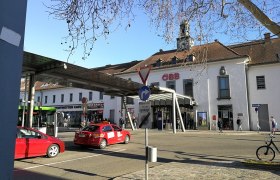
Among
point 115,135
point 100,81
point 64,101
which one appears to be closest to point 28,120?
point 115,135

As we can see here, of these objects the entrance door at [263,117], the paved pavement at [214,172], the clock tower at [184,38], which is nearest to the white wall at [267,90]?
the entrance door at [263,117]

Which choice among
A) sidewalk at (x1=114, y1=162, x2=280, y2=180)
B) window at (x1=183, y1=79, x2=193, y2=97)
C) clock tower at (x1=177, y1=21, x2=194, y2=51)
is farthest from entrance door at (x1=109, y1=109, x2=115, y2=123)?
clock tower at (x1=177, y1=21, x2=194, y2=51)

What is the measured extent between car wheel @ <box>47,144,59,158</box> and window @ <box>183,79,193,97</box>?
32.3 metres

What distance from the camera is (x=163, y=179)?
28.8 ft

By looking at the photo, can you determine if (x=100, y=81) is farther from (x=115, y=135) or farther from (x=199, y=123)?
(x=199, y=123)

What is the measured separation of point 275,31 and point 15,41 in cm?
773

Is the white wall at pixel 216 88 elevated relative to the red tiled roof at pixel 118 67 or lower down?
lower down

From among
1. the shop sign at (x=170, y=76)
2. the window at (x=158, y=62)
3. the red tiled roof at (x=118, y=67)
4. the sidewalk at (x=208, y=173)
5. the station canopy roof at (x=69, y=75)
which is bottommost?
the sidewalk at (x=208, y=173)

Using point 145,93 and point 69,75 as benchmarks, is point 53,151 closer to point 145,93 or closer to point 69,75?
point 145,93

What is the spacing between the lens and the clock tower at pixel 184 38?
9.87 metres

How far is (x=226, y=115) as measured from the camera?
40.7 meters

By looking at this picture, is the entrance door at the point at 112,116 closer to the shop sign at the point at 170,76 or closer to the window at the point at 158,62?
the window at the point at 158,62

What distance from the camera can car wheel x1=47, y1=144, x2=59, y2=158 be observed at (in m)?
13.9

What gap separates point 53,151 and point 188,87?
108 feet
